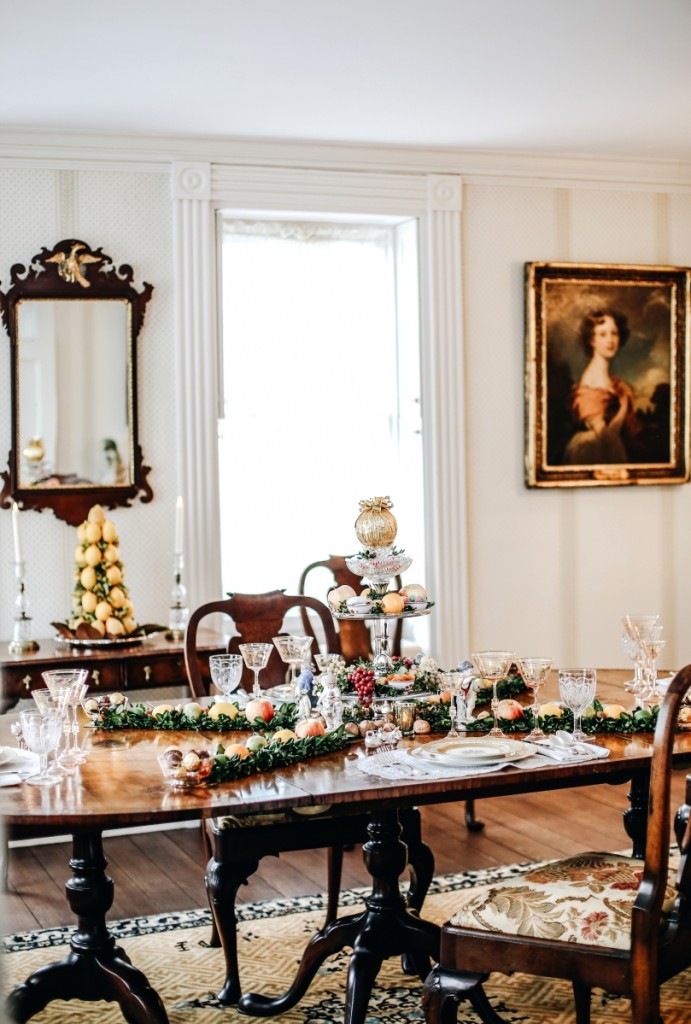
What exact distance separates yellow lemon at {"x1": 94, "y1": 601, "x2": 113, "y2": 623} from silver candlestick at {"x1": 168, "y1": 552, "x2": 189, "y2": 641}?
293mm

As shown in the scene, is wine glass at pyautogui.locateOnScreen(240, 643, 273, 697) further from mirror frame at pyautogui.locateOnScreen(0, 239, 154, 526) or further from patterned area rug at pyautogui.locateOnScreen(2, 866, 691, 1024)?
mirror frame at pyautogui.locateOnScreen(0, 239, 154, 526)

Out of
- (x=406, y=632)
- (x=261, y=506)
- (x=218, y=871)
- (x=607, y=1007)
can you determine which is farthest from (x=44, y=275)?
(x=607, y=1007)

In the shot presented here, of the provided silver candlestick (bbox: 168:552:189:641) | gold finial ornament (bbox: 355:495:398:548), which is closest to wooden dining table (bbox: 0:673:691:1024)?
gold finial ornament (bbox: 355:495:398:548)

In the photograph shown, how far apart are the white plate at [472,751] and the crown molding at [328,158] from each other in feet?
10.2

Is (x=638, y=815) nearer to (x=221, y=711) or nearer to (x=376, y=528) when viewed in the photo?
(x=376, y=528)

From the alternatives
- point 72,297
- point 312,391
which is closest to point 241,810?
point 72,297

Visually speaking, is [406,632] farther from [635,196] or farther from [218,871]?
[218,871]

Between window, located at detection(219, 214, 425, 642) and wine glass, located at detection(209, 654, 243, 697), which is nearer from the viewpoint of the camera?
wine glass, located at detection(209, 654, 243, 697)

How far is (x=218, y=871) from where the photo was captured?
278cm

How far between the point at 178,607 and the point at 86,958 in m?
2.07

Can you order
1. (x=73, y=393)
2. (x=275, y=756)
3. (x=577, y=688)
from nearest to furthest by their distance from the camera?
1. (x=275, y=756)
2. (x=577, y=688)
3. (x=73, y=393)

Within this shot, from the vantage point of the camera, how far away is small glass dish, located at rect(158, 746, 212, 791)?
89.4 inches

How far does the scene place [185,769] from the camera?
228 centimetres

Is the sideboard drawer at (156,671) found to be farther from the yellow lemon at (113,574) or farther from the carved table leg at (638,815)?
the carved table leg at (638,815)
